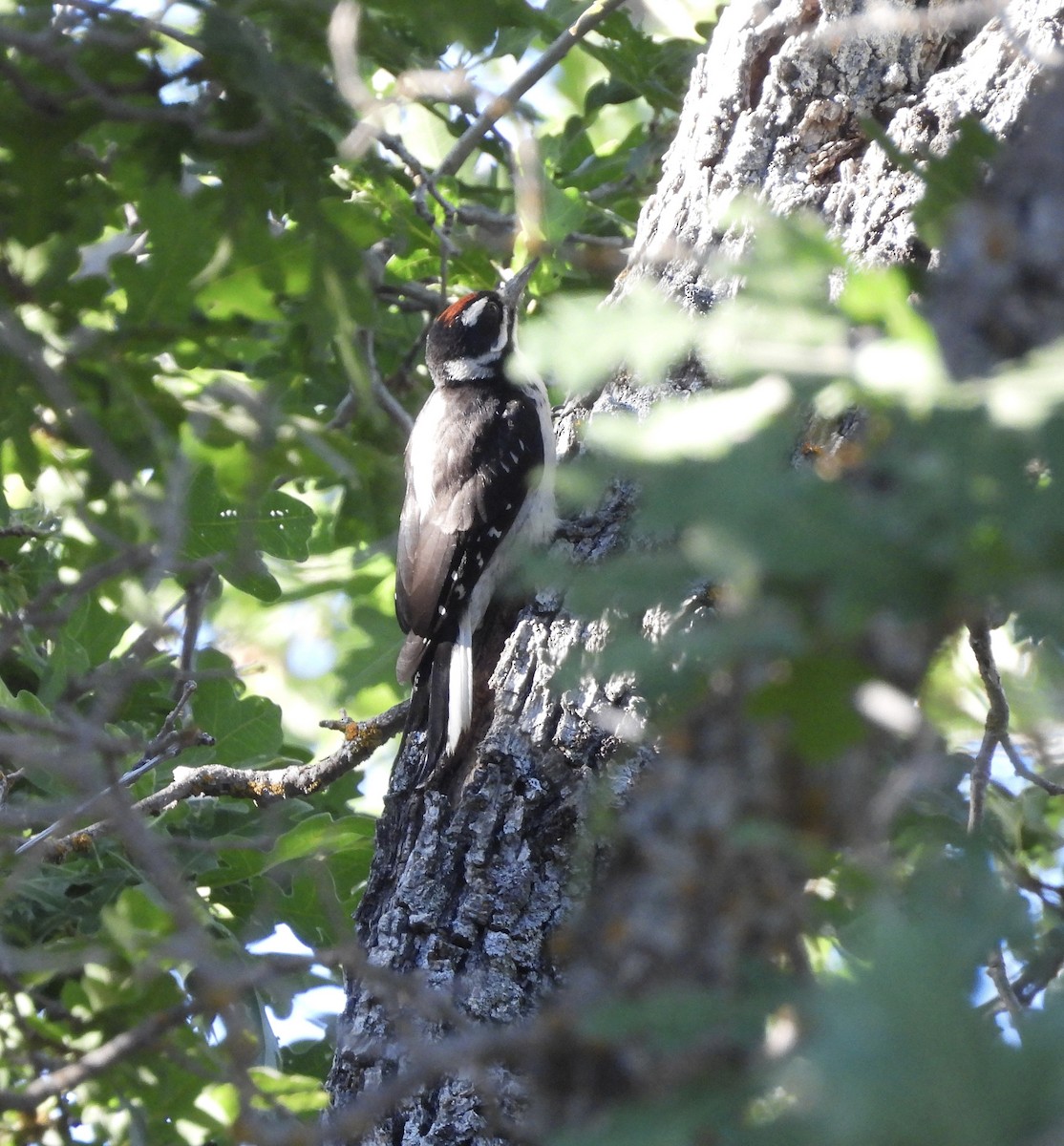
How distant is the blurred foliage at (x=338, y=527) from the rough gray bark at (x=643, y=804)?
0.23 ft

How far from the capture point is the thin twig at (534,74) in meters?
3.80

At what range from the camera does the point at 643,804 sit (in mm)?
1219

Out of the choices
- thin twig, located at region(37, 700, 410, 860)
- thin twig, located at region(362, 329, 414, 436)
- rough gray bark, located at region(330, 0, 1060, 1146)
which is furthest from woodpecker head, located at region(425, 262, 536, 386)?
thin twig, located at region(37, 700, 410, 860)

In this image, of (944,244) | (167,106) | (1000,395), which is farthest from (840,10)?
(1000,395)

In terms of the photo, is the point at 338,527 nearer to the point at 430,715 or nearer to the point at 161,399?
the point at 430,715

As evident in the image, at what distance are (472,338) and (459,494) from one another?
2.34 feet

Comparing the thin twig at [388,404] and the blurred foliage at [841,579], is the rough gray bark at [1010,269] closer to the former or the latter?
the blurred foliage at [841,579]

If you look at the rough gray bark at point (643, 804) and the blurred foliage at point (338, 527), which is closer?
the blurred foliage at point (338, 527)

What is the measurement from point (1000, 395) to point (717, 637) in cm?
31

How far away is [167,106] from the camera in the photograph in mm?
1998

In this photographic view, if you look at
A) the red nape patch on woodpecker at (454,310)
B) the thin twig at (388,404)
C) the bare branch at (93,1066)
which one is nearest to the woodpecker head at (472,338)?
the red nape patch on woodpecker at (454,310)

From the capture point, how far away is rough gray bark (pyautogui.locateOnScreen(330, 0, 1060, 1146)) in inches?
44.8

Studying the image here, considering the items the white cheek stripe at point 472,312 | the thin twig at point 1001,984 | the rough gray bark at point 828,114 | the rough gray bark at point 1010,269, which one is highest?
the white cheek stripe at point 472,312

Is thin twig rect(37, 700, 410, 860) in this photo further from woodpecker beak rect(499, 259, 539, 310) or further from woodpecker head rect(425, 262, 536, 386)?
woodpecker head rect(425, 262, 536, 386)
